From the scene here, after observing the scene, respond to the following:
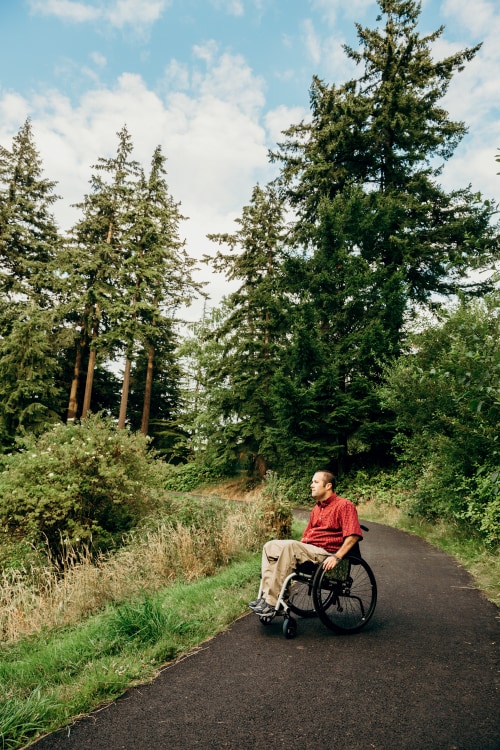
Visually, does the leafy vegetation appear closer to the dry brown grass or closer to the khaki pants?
the khaki pants

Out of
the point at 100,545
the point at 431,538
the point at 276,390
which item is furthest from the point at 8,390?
the point at 431,538

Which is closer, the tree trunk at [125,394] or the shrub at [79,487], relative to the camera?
the shrub at [79,487]

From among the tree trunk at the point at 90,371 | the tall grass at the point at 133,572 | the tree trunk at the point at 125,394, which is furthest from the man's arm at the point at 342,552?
the tree trunk at the point at 90,371

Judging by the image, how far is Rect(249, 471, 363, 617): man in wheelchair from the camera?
174 inches

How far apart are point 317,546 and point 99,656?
7.46 ft

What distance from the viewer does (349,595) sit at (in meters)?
4.62

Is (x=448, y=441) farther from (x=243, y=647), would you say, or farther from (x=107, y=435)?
(x=107, y=435)

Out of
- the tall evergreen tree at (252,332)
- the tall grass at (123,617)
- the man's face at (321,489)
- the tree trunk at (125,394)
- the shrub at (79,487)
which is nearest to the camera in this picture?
the tall grass at (123,617)

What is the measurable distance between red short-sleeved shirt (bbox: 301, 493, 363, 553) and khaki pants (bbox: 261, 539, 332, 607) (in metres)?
0.14

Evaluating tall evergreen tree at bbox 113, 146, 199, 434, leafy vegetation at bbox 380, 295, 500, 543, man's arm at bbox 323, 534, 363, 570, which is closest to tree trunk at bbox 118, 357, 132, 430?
tall evergreen tree at bbox 113, 146, 199, 434

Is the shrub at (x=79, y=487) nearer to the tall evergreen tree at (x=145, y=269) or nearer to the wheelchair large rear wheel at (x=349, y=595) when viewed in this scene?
the wheelchair large rear wheel at (x=349, y=595)

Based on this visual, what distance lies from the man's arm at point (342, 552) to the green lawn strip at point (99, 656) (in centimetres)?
139

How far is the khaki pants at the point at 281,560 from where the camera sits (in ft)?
14.5

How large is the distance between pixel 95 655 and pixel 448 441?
797cm
